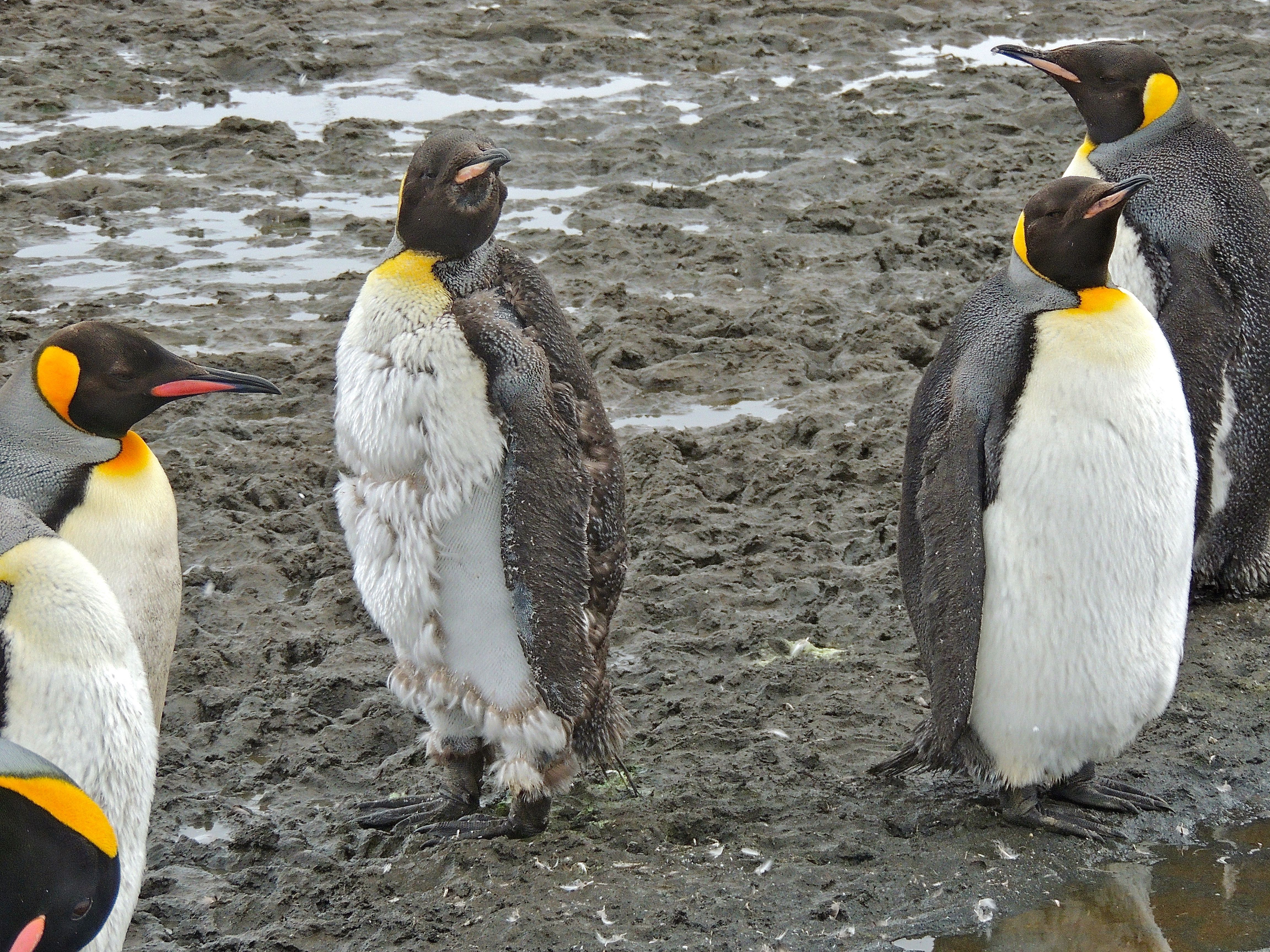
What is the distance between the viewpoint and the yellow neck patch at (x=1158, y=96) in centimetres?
462

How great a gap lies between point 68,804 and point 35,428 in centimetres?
145

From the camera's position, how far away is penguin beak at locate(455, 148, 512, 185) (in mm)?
3480

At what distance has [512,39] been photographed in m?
10.2

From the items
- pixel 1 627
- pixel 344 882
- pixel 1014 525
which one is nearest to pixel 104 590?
pixel 1 627

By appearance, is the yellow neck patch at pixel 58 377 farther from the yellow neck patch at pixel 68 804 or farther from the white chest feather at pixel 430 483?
the yellow neck patch at pixel 68 804

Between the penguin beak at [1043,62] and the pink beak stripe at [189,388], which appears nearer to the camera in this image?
the pink beak stripe at [189,388]

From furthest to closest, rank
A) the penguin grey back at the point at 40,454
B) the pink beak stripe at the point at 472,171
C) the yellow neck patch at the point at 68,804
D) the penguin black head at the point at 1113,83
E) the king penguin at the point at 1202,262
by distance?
the penguin black head at the point at 1113,83 → the king penguin at the point at 1202,262 → the pink beak stripe at the point at 472,171 → the penguin grey back at the point at 40,454 → the yellow neck patch at the point at 68,804

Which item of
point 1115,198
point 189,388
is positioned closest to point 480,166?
point 189,388

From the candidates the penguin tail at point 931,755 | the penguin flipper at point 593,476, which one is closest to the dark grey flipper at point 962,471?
the penguin tail at point 931,755

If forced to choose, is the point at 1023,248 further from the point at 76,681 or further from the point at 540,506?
the point at 76,681

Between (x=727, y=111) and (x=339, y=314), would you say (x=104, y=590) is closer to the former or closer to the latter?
(x=339, y=314)

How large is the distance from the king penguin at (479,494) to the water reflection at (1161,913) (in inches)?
41.8

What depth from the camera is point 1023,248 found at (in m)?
3.60

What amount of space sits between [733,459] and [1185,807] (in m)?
2.23
